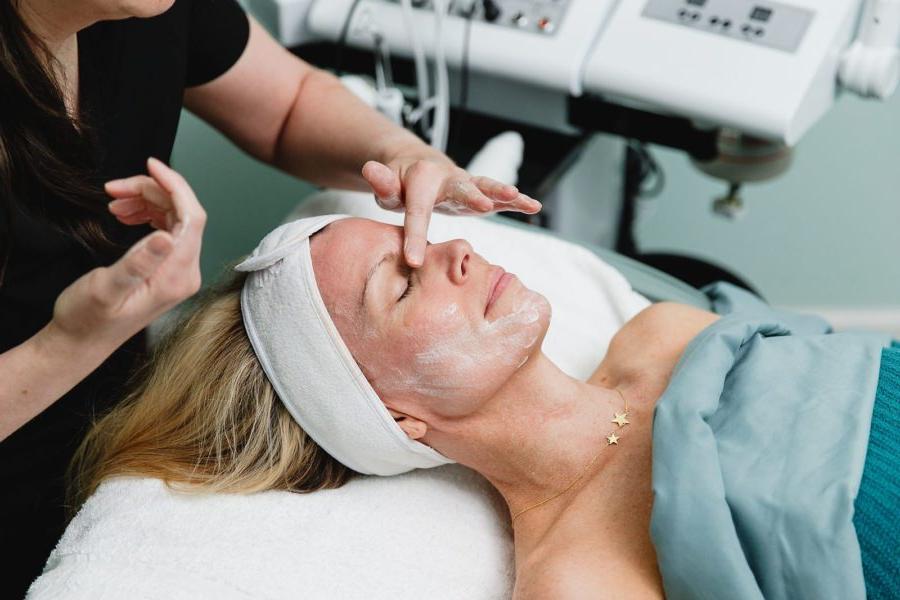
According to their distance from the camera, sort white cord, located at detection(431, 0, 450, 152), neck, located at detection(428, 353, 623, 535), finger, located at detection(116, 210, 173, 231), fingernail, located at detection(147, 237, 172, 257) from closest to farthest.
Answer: fingernail, located at detection(147, 237, 172, 257), finger, located at detection(116, 210, 173, 231), neck, located at detection(428, 353, 623, 535), white cord, located at detection(431, 0, 450, 152)

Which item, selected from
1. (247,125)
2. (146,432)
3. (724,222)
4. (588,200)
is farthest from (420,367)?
(724,222)

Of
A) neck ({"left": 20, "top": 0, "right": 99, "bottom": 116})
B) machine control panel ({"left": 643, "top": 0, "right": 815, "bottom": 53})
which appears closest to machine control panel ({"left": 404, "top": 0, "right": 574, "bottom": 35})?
machine control panel ({"left": 643, "top": 0, "right": 815, "bottom": 53})

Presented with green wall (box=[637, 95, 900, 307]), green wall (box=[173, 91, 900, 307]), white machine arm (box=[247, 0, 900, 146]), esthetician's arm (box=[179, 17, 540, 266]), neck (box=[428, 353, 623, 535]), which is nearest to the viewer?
neck (box=[428, 353, 623, 535])

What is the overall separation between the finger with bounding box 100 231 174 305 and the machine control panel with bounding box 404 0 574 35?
1.11m

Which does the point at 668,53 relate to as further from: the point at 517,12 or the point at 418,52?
the point at 418,52

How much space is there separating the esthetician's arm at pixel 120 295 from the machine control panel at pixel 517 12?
3.32ft

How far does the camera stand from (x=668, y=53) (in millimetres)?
1620

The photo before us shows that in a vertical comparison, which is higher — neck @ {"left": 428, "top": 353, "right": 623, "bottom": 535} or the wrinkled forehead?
the wrinkled forehead

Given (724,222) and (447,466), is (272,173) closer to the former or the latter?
(447,466)

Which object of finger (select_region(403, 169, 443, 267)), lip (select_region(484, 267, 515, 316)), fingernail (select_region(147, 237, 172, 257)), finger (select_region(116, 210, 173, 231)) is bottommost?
lip (select_region(484, 267, 515, 316))

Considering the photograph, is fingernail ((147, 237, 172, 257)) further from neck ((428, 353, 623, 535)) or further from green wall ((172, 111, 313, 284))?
green wall ((172, 111, 313, 284))

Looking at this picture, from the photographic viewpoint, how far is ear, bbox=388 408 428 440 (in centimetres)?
127

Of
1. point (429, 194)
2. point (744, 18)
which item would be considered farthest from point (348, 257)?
point (744, 18)

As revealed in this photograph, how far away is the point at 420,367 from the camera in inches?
47.7
